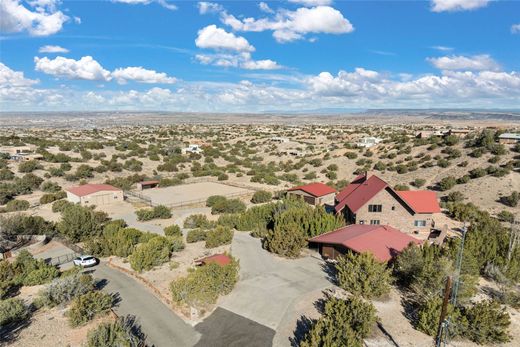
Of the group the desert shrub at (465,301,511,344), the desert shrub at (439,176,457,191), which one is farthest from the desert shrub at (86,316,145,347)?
the desert shrub at (439,176,457,191)

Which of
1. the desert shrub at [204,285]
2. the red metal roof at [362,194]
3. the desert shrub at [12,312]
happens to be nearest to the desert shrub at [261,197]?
the red metal roof at [362,194]

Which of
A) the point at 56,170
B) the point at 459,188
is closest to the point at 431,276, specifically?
the point at 459,188

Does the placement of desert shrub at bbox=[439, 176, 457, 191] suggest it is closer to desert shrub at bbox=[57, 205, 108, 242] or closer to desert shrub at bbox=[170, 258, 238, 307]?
desert shrub at bbox=[170, 258, 238, 307]

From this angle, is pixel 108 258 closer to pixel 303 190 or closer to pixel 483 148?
pixel 303 190

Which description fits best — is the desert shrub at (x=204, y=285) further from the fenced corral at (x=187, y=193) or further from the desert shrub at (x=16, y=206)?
the desert shrub at (x=16, y=206)

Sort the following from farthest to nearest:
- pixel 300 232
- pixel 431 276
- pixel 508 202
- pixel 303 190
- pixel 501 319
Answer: pixel 303 190, pixel 508 202, pixel 300 232, pixel 431 276, pixel 501 319

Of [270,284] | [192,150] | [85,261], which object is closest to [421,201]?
[270,284]
